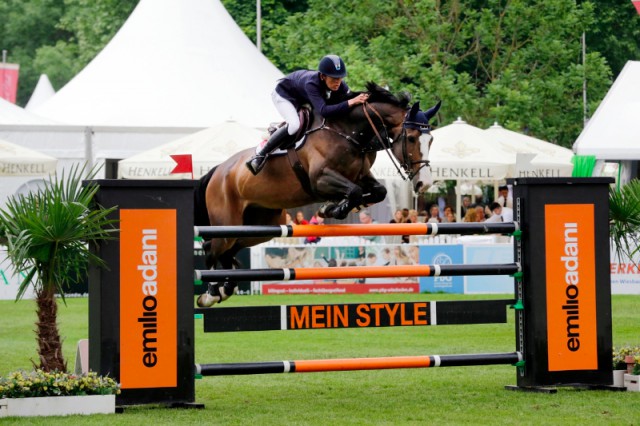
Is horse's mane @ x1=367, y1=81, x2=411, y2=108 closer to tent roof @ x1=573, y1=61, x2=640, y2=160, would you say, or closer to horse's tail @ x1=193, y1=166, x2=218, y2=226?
horse's tail @ x1=193, y1=166, x2=218, y2=226

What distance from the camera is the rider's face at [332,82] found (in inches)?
376

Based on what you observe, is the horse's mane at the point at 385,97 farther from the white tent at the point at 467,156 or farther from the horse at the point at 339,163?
the white tent at the point at 467,156

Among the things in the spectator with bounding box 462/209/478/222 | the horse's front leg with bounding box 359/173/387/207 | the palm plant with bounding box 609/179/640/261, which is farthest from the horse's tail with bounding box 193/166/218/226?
the spectator with bounding box 462/209/478/222

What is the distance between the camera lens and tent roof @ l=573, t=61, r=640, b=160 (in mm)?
20859

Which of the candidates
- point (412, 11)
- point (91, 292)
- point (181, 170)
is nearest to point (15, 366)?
point (91, 292)

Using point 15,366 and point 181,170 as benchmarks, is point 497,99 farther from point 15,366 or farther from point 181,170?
point 15,366

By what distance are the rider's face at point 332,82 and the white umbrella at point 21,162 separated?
1070 centimetres

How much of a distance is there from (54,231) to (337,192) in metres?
2.57

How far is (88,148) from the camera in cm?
2289

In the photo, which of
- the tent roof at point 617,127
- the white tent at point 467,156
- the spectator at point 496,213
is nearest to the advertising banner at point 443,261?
the spectator at point 496,213

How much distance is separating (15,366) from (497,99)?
20.4 meters

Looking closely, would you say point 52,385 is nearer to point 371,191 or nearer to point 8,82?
point 371,191

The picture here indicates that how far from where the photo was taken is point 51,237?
24.7 ft

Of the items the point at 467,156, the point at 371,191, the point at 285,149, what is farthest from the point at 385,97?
the point at 467,156
